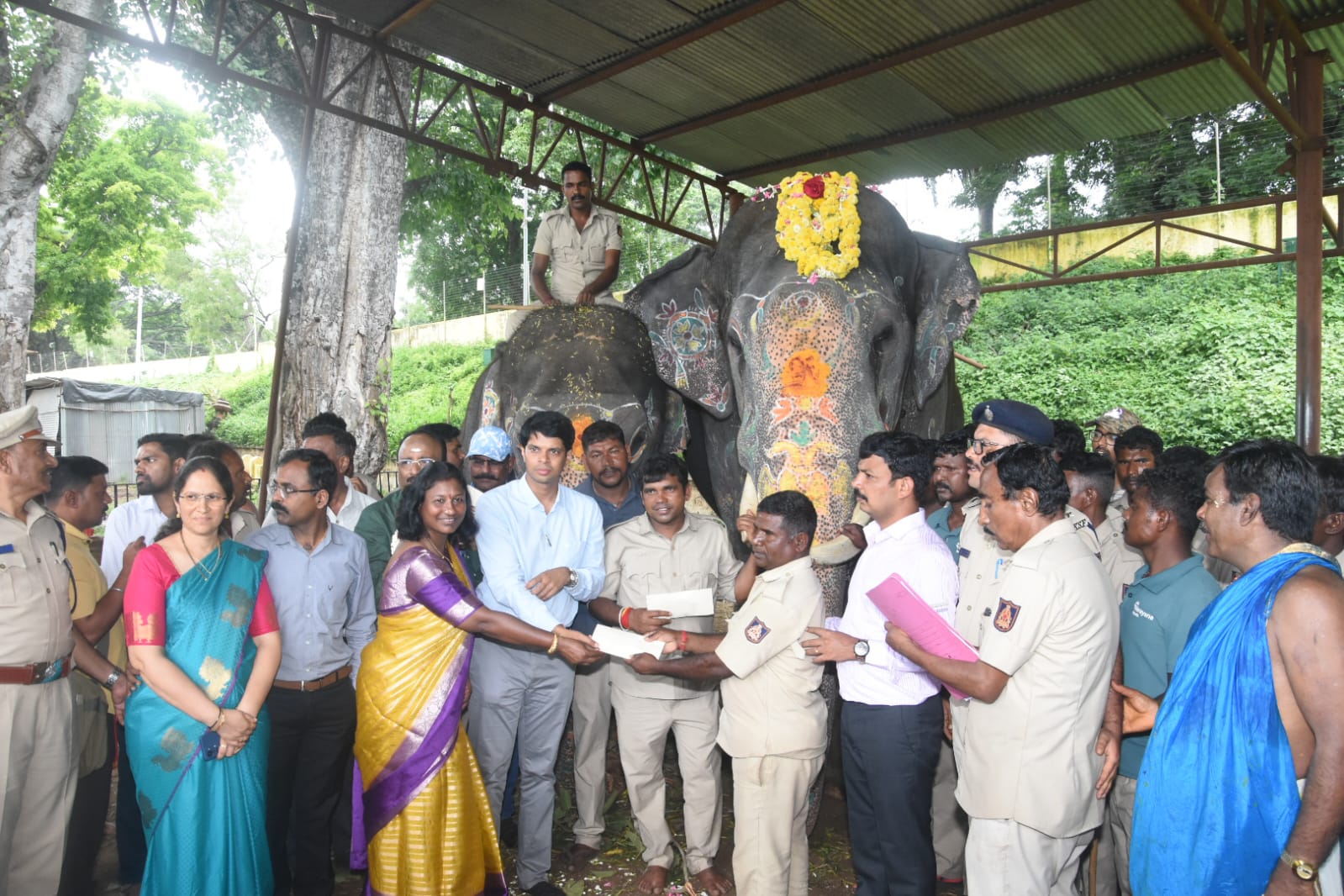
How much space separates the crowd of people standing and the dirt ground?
0.12m

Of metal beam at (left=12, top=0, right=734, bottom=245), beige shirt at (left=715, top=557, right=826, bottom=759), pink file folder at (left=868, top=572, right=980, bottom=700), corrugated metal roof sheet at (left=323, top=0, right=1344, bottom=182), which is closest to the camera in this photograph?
pink file folder at (left=868, top=572, right=980, bottom=700)

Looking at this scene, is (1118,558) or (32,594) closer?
(32,594)

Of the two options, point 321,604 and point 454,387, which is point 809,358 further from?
point 454,387

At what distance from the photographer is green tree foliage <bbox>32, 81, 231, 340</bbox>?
21703 mm

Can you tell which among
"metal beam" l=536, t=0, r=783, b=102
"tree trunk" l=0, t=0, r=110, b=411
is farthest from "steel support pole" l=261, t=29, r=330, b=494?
"tree trunk" l=0, t=0, r=110, b=411

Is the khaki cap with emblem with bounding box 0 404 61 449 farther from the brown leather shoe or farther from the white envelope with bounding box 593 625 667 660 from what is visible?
the brown leather shoe

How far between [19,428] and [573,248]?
422 cm

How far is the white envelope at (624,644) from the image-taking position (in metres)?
3.54

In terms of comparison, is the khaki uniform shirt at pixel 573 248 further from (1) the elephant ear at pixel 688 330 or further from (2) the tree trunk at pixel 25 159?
(2) the tree trunk at pixel 25 159

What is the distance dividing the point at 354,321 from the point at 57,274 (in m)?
15.7

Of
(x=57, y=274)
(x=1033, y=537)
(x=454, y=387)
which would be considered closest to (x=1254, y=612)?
(x=1033, y=537)

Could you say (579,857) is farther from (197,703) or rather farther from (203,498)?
(203,498)

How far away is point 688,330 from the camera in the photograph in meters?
5.40

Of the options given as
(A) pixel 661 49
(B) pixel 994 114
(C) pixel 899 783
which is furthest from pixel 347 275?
(C) pixel 899 783
